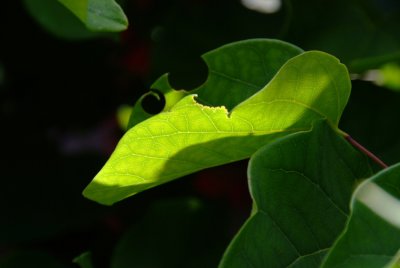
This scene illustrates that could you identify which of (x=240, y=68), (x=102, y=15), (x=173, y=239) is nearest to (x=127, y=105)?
(x=173, y=239)

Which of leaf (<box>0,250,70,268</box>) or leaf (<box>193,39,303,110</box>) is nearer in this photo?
leaf (<box>193,39,303,110</box>)

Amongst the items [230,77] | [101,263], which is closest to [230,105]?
[230,77]

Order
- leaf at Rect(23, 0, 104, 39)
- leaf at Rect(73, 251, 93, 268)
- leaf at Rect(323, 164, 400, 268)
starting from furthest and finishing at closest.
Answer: leaf at Rect(23, 0, 104, 39)
leaf at Rect(73, 251, 93, 268)
leaf at Rect(323, 164, 400, 268)

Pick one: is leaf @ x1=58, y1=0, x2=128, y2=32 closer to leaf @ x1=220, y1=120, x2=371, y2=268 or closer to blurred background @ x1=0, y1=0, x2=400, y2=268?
leaf @ x1=220, y1=120, x2=371, y2=268

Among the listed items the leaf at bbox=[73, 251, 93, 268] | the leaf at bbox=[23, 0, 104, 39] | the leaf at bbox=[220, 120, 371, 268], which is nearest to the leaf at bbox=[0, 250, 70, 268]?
the leaf at bbox=[23, 0, 104, 39]

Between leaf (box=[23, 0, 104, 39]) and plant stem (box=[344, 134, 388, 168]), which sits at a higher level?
plant stem (box=[344, 134, 388, 168])

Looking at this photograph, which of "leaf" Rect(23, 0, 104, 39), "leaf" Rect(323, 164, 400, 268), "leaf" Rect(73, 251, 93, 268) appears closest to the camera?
"leaf" Rect(323, 164, 400, 268)

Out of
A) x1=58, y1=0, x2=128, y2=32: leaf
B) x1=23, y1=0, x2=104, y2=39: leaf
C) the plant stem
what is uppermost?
x1=58, y1=0, x2=128, y2=32: leaf
